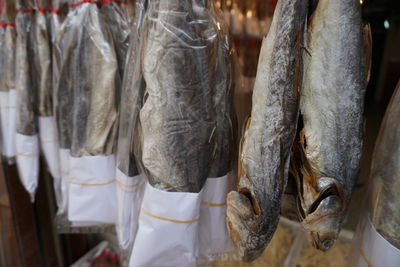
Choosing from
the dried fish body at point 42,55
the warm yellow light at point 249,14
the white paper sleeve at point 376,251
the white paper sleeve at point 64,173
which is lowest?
the white paper sleeve at point 64,173

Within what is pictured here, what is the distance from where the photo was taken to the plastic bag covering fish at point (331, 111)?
1.39ft

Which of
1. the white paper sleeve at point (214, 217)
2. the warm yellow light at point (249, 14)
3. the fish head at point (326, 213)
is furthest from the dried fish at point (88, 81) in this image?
the warm yellow light at point (249, 14)

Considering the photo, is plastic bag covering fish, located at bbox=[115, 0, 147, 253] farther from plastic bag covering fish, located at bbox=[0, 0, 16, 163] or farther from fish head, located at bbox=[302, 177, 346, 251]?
plastic bag covering fish, located at bbox=[0, 0, 16, 163]

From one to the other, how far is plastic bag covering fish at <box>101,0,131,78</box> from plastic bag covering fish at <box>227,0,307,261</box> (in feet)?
1.60

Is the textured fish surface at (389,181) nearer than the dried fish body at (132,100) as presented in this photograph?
Yes

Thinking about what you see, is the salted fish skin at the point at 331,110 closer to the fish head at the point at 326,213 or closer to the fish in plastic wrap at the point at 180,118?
the fish head at the point at 326,213

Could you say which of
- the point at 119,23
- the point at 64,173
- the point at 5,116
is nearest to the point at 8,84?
the point at 5,116

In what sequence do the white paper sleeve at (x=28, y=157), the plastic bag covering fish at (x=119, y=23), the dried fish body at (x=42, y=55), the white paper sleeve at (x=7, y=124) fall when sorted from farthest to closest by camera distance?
the white paper sleeve at (x=7, y=124) < the white paper sleeve at (x=28, y=157) < the dried fish body at (x=42, y=55) < the plastic bag covering fish at (x=119, y=23)

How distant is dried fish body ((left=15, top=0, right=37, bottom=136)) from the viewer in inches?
35.7

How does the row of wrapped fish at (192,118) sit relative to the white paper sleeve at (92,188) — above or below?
above

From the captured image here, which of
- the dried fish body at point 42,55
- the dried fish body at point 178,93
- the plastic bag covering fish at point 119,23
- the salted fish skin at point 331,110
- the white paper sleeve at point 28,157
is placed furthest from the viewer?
the white paper sleeve at point 28,157

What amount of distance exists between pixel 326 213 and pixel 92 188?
2.14 ft

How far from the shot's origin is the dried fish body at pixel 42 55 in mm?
882

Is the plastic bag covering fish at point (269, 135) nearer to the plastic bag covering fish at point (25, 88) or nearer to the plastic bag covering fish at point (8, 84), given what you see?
the plastic bag covering fish at point (25, 88)
